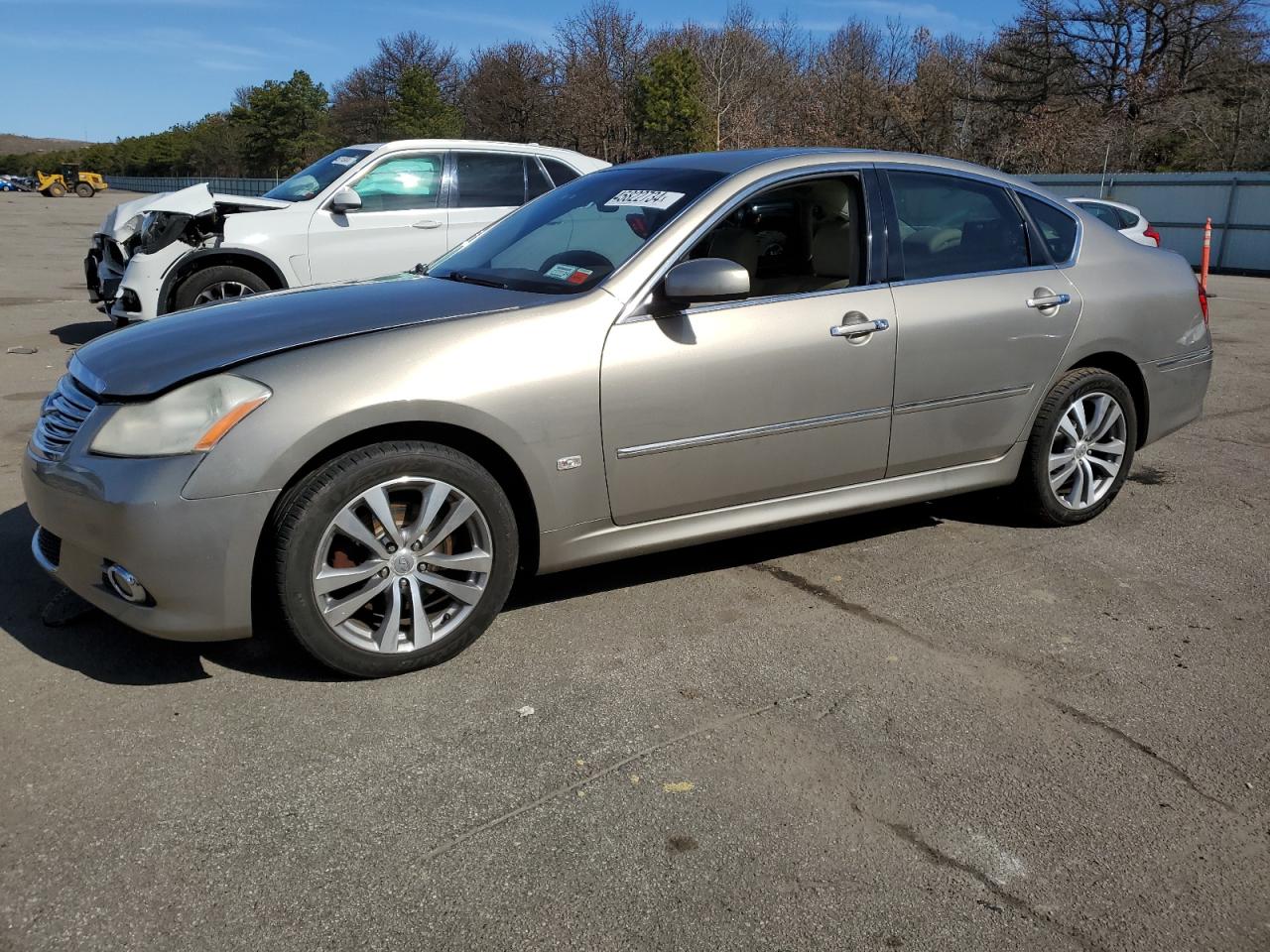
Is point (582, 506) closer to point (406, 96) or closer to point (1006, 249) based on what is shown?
point (1006, 249)

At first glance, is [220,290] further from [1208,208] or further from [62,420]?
[1208,208]

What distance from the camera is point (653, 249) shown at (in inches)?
152

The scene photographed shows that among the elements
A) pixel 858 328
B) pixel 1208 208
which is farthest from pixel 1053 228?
pixel 1208 208

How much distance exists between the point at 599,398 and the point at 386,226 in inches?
232

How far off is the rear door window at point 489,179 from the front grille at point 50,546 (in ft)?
20.2

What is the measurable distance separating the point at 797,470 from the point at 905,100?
4584cm

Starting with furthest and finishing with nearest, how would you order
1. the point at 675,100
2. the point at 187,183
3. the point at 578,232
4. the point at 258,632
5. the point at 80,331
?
the point at 187,183, the point at 675,100, the point at 80,331, the point at 578,232, the point at 258,632

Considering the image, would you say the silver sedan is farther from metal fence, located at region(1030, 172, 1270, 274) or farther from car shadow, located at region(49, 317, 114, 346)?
metal fence, located at region(1030, 172, 1270, 274)

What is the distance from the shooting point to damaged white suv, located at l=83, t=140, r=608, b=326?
8.67 meters

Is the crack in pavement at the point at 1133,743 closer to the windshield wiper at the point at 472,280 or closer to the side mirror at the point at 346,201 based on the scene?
the windshield wiper at the point at 472,280

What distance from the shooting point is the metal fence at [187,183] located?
4522 centimetres

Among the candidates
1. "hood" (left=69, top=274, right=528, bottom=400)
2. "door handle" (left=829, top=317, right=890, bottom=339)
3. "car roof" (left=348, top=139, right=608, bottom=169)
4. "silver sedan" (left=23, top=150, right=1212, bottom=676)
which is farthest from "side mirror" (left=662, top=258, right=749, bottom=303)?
"car roof" (left=348, top=139, right=608, bottom=169)

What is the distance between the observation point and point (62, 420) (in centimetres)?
344

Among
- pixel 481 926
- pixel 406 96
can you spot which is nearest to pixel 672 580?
pixel 481 926
